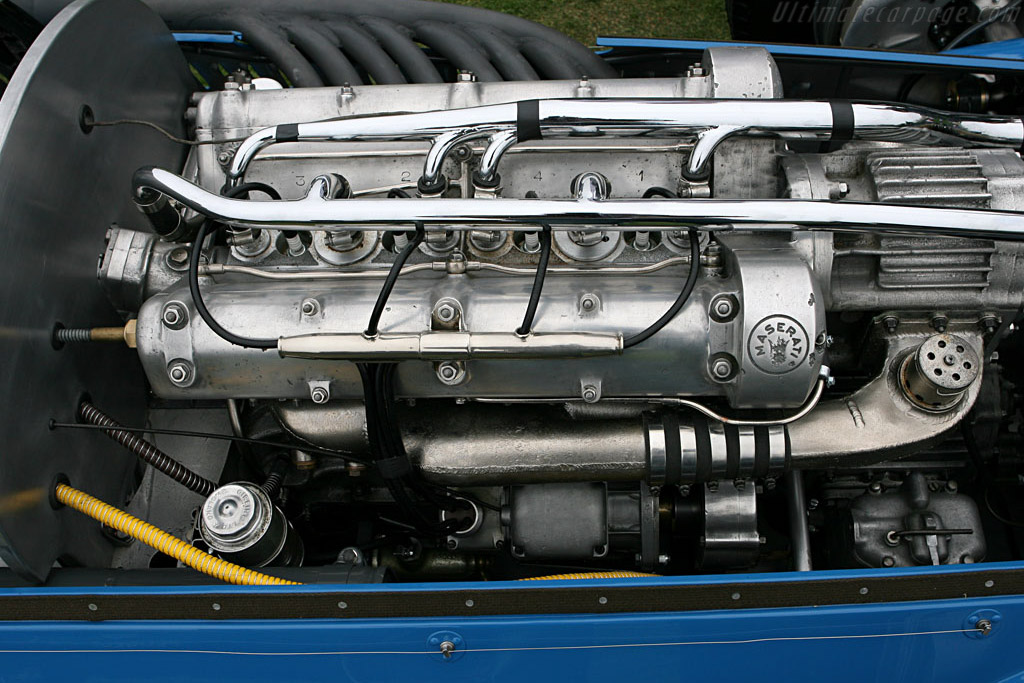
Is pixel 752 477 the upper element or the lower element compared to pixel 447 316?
lower

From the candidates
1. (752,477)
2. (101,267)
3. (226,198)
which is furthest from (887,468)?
(101,267)

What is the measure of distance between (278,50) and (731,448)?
2.08 metres

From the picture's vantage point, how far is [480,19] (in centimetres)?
288

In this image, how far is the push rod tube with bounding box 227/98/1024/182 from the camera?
1599 millimetres

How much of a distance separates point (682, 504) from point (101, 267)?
148 centimetres

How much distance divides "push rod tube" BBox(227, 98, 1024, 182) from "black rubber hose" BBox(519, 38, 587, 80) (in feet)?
3.67

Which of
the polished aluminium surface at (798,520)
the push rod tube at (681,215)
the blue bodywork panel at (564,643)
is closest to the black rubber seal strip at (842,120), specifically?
the push rod tube at (681,215)

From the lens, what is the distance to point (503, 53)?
2.75m

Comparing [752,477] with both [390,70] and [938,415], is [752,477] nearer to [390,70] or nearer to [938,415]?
[938,415]

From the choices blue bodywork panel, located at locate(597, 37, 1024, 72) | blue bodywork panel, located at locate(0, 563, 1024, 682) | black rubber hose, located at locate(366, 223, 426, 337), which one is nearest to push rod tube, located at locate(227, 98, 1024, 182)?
black rubber hose, located at locate(366, 223, 426, 337)

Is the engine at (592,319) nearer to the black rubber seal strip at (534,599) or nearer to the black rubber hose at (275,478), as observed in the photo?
the black rubber hose at (275,478)

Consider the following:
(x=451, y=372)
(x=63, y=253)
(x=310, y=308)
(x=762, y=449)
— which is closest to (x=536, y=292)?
(x=451, y=372)

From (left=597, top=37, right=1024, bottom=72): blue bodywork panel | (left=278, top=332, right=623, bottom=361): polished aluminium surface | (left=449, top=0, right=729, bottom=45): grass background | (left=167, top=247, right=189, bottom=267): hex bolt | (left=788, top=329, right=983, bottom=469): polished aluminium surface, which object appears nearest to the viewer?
(left=278, top=332, right=623, bottom=361): polished aluminium surface

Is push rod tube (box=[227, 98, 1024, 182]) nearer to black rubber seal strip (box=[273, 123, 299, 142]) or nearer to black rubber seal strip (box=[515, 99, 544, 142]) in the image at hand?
black rubber seal strip (box=[515, 99, 544, 142])
